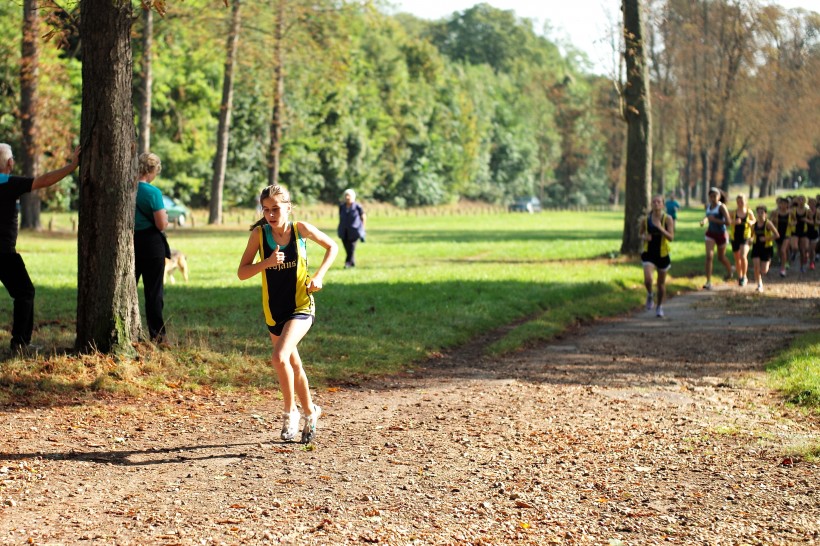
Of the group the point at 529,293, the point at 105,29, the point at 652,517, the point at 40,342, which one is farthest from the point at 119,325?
the point at 529,293

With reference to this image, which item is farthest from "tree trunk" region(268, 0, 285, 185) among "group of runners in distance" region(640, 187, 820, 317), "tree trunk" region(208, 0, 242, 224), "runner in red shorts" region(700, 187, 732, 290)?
"runner in red shorts" region(700, 187, 732, 290)

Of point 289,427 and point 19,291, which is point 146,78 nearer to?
point 19,291

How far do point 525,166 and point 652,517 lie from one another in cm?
9960

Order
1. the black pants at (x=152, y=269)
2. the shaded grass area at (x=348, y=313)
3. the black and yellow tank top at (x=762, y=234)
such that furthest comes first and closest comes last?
1. the black and yellow tank top at (x=762, y=234)
2. the black pants at (x=152, y=269)
3. the shaded grass area at (x=348, y=313)

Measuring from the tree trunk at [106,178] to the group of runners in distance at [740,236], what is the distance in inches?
354

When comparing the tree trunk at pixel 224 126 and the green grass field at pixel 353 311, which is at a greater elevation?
the tree trunk at pixel 224 126

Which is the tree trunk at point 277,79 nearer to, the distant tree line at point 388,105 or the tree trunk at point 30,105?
the distant tree line at point 388,105

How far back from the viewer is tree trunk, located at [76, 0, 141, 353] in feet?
31.7

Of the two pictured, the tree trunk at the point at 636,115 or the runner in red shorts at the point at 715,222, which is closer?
the runner in red shorts at the point at 715,222

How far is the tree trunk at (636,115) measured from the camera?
2555cm

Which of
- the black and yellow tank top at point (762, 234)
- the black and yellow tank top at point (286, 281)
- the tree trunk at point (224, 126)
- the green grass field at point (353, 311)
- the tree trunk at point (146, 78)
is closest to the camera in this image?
the black and yellow tank top at point (286, 281)

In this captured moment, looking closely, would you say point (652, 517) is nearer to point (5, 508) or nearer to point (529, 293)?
point (5, 508)

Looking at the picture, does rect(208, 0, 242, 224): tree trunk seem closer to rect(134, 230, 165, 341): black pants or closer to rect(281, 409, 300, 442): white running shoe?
rect(134, 230, 165, 341): black pants

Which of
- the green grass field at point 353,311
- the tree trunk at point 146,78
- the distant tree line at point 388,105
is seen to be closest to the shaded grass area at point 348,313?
the green grass field at point 353,311
